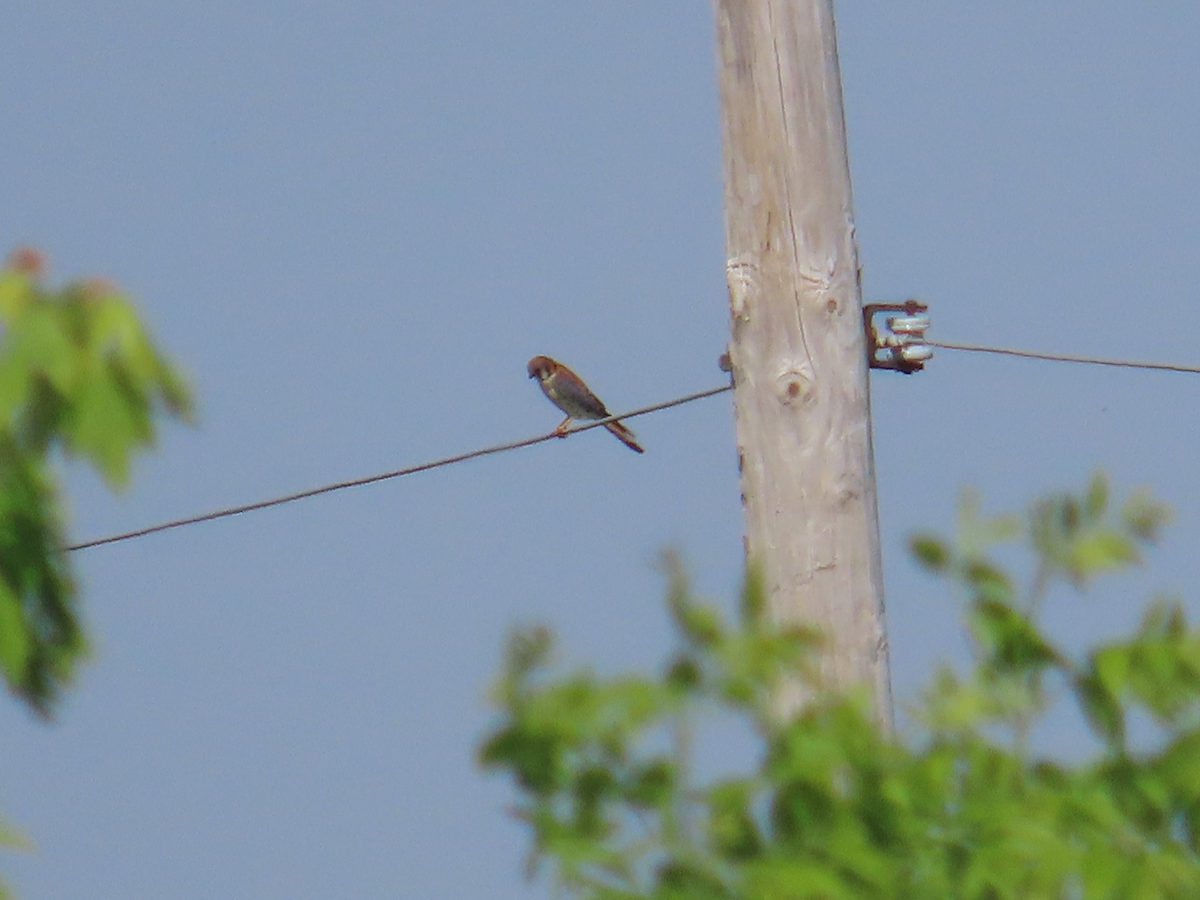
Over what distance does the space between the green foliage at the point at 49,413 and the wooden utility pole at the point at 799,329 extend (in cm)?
331

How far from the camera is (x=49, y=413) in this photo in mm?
2689

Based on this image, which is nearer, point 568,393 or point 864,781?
point 864,781

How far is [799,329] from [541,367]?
→ 32.0 feet

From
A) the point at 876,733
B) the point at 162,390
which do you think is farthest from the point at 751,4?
the point at 162,390

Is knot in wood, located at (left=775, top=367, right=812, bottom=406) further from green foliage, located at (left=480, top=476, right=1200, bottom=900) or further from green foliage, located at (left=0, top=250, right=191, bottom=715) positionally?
green foliage, located at (left=0, top=250, right=191, bottom=715)

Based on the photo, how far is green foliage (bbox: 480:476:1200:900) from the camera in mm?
3209

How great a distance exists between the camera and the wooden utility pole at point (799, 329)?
19.3 ft

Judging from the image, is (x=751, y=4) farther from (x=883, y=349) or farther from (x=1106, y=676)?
(x=1106, y=676)

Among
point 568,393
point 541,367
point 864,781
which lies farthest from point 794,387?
point 541,367

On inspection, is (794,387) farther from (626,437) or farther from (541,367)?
(541,367)

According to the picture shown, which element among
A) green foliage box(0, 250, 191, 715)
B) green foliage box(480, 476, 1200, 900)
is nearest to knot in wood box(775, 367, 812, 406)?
green foliage box(480, 476, 1200, 900)

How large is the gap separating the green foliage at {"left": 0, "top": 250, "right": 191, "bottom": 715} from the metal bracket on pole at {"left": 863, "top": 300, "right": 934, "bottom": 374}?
13.1 ft

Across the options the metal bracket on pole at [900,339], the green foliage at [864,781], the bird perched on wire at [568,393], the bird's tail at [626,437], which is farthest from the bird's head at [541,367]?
the green foliage at [864,781]

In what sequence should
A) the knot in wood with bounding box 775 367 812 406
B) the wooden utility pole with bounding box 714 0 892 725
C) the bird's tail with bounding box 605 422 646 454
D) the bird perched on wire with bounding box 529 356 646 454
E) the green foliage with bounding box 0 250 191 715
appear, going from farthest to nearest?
1. the bird perched on wire with bounding box 529 356 646 454
2. the bird's tail with bounding box 605 422 646 454
3. the knot in wood with bounding box 775 367 812 406
4. the wooden utility pole with bounding box 714 0 892 725
5. the green foliage with bounding box 0 250 191 715
